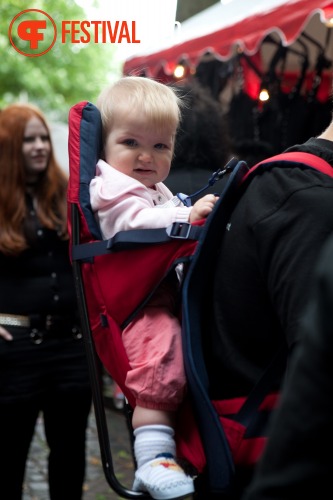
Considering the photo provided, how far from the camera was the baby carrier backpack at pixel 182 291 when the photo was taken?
155 centimetres

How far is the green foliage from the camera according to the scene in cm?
1665

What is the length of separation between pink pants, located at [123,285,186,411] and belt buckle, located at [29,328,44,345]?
5.08 ft

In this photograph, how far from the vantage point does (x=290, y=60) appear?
21.0ft

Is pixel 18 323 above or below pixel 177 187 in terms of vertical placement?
below

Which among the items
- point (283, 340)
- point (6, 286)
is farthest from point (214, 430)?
point (6, 286)

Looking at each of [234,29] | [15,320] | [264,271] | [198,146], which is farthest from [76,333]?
[234,29]

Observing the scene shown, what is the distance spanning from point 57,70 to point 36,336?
18912mm

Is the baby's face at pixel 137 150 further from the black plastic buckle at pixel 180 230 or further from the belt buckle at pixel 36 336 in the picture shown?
the belt buckle at pixel 36 336

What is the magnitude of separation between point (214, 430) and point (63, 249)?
1977 millimetres

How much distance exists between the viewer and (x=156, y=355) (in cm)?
173

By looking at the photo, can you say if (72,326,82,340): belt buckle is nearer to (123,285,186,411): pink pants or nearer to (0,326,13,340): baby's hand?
(0,326,13,340): baby's hand

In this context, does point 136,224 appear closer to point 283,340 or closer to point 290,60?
point 283,340

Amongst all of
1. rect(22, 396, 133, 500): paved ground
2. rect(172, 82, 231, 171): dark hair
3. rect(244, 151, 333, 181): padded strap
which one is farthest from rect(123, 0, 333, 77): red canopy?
rect(22, 396, 133, 500): paved ground

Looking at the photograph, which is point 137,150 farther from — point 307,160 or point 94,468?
point 94,468
